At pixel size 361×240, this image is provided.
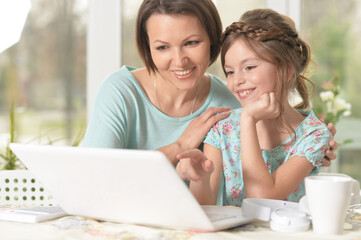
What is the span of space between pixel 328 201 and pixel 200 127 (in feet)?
2.73

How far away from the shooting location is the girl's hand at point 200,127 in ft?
5.71

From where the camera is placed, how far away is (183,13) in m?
1.69

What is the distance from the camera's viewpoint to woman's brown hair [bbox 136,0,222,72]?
5.55 feet

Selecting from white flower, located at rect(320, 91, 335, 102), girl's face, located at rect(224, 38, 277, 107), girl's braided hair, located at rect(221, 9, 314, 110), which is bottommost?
white flower, located at rect(320, 91, 335, 102)

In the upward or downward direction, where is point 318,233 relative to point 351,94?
downward

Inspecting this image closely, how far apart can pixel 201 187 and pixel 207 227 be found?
0.41m

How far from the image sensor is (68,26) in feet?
13.4

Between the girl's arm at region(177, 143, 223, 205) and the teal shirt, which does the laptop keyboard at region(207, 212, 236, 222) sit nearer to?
the girl's arm at region(177, 143, 223, 205)

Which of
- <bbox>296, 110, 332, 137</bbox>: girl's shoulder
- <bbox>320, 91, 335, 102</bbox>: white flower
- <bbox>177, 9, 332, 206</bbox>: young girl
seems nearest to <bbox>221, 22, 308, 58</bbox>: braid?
<bbox>177, 9, 332, 206</bbox>: young girl

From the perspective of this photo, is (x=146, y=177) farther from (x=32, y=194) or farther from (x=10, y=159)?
(x=10, y=159)

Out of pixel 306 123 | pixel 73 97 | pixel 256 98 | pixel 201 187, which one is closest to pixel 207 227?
pixel 201 187

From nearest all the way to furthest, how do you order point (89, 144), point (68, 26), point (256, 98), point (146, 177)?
1. point (146, 177)
2. point (256, 98)
3. point (89, 144)
4. point (68, 26)

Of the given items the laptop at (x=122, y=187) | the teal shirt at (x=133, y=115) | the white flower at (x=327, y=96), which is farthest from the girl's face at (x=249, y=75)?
the white flower at (x=327, y=96)

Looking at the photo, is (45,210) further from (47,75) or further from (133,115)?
(47,75)
